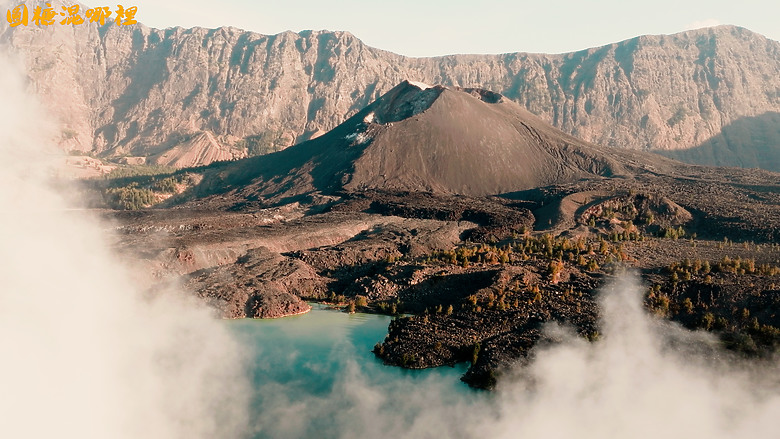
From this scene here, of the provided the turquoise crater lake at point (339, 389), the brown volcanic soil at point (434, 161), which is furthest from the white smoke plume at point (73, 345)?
the brown volcanic soil at point (434, 161)

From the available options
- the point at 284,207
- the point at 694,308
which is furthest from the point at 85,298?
the point at 284,207

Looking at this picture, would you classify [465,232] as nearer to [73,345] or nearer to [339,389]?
[339,389]

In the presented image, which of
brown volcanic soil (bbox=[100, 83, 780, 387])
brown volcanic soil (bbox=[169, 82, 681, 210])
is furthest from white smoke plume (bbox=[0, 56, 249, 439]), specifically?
brown volcanic soil (bbox=[169, 82, 681, 210])

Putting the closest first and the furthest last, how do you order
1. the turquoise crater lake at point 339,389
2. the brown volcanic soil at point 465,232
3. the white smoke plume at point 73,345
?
the white smoke plume at point 73,345 → the turquoise crater lake at point 339,389 → the brown volcanic soil at point 465,232

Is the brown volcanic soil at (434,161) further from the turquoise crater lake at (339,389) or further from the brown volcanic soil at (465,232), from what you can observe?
the turquoise crater lake at (339,389)

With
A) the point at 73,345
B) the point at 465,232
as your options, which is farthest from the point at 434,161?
Answer: the point at 73,345

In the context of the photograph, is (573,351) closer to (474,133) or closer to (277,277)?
(277,277)

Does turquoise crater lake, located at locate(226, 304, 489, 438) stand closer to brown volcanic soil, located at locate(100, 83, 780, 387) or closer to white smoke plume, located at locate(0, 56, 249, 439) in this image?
white smoke plume, located at locate(0, 56, 249, 439)

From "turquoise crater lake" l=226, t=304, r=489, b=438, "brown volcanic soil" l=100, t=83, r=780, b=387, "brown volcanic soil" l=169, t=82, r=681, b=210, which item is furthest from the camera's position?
"brown volcanic soil" l=169, t=82, r=681, b=210
